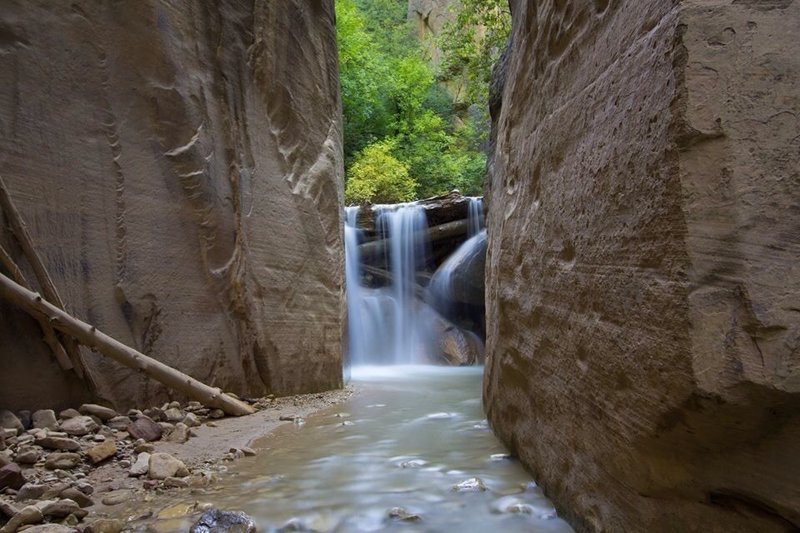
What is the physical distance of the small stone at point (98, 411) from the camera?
3391 mm

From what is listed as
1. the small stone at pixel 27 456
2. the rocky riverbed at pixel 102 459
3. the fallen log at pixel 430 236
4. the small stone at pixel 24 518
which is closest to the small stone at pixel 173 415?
the rocky riverbed at pixel 102 459

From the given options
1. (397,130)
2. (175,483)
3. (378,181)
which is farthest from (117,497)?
(397,130)

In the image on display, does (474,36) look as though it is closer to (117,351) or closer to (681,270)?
(117,351)

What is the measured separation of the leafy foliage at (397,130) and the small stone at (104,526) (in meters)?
14.1

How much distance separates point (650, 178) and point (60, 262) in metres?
3.57

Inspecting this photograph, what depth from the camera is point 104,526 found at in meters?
2.04

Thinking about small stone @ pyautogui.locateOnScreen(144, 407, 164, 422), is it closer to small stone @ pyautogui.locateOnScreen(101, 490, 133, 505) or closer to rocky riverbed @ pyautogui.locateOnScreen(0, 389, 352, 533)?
rocky riverbed @ pyautogui.locateOnScreen(0, 389, 352, 533)

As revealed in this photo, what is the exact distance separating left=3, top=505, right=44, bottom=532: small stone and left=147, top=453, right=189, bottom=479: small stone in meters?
0.63

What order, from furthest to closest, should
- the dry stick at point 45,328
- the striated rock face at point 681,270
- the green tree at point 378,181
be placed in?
the green tree at point 378,181 < the dry stick at point 45,328 < the striated rock face at point 681,270

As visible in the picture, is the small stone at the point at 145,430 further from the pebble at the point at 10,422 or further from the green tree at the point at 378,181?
the green tree at the point at 378,181

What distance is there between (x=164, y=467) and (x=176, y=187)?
2.39 m

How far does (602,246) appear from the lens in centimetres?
174

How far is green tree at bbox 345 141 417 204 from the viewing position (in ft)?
51.4

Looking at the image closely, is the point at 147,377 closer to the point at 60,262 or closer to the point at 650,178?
the point at 60,262
